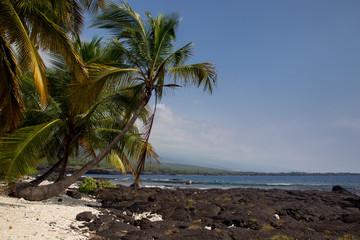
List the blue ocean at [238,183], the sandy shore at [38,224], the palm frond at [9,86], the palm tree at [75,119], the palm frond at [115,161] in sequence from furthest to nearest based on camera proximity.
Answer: the blue ocean at [238,183], the palm frond at [115,161], the palm tree at [75,119], the palm frond at [9,86], the sandy shore at [38,224]

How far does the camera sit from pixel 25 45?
5.04 m

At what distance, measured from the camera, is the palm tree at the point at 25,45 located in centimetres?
Answer: 497

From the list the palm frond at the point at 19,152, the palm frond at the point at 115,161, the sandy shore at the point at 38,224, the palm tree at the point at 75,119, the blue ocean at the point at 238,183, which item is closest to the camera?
the sandy shore at the point at 38,224

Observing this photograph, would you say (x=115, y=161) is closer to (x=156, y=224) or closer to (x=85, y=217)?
(x=85, y=217)

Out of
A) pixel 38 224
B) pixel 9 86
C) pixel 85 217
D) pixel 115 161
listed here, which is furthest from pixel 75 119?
pixel 38 224

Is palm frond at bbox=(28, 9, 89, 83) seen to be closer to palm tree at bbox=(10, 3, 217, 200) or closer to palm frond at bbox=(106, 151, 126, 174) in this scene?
palm tree at bbox=(10, 3, 217, 200)

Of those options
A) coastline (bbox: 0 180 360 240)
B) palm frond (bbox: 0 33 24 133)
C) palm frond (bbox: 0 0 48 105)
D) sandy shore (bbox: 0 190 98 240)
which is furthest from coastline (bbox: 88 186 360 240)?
palm frond (bbox: 0 0 48 105)

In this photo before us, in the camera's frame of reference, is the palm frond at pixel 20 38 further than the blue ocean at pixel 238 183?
No

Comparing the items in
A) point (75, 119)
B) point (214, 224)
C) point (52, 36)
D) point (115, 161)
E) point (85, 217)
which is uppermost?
point (52, 36)

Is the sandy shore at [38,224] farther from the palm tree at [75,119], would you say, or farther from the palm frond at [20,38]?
the palm frond at [20,38]

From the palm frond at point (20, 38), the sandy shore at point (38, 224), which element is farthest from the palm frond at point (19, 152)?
the palm frond at point (20, 38)

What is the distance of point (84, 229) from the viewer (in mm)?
5938

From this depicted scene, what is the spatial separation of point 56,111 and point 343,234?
385 inches

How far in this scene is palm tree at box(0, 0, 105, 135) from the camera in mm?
4973
